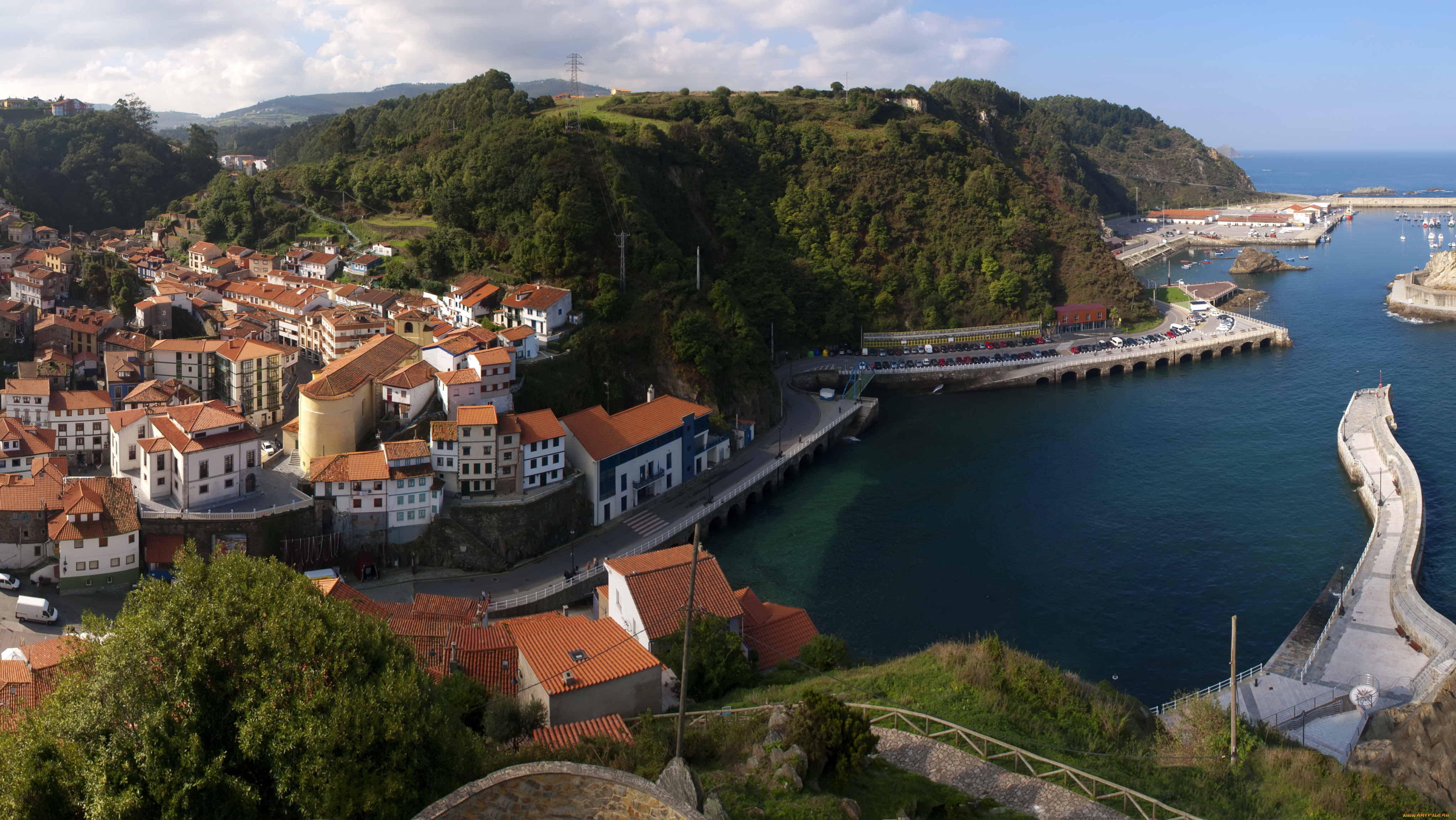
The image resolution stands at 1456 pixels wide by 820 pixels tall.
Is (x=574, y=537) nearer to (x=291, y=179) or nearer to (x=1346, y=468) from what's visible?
(x=1346, y=468)

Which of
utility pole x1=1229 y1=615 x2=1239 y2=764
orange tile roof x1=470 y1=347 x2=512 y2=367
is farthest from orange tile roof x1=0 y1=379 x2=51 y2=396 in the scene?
utility pole x1=1229 y1=615 x2=1239 y2=764

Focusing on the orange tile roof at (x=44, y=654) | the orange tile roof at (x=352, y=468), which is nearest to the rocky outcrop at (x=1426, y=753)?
the orange tile roof at (x=44, y=654)

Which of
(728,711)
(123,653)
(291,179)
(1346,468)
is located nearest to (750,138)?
(291,179)

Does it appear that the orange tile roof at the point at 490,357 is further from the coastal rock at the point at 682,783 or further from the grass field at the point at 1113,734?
the coastal rock at the point at 682,783

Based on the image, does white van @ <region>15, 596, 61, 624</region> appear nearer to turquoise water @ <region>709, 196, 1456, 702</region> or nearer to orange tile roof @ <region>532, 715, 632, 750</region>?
orange tile roof @ <region>532, 715, 632, 750</region>

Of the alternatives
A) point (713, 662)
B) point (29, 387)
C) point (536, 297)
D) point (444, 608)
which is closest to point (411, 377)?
point (536, 297)

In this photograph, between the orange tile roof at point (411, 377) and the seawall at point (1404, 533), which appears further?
the orange tile roof at point (411, 377)

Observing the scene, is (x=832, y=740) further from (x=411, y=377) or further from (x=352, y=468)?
(x=411, y=377)
